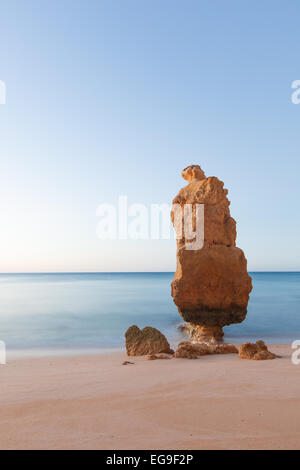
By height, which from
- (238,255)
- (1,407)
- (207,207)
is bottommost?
(1,407)

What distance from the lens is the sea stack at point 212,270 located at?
39.2 ft

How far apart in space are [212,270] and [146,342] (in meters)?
4.69

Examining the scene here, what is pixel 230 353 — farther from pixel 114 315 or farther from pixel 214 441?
pixel 114 315

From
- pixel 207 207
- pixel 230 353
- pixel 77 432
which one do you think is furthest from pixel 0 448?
pixel 207 207

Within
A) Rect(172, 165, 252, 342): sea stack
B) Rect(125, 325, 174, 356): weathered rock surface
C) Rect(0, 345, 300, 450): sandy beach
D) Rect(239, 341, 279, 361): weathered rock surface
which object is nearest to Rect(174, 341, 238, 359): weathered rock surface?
Rect(125, 325, 174, 356): weathered rock surface

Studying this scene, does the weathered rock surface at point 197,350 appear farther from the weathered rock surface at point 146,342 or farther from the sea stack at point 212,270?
the sea stack at point 212,270

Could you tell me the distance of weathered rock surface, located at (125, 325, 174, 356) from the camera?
784cm

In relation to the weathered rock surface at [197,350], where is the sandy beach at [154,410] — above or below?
above

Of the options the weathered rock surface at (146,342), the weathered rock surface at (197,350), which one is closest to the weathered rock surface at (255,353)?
the weathered rock surface at (197,350)

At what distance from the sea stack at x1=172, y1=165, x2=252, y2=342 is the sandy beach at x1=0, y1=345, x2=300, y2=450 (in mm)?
6765

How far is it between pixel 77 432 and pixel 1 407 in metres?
→ 1.17

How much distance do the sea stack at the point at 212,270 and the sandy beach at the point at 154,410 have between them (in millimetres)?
6765

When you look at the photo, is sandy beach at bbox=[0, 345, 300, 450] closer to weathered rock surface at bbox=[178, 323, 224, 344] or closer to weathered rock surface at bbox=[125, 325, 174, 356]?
weathered rock surface at bbox=[125, 325, 174, 356]
